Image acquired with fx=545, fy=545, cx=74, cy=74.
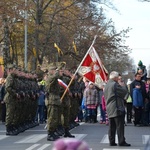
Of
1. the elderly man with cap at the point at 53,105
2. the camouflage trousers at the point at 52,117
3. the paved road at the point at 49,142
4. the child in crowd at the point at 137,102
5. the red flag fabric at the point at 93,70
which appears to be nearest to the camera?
the paved road at the point at 49,142

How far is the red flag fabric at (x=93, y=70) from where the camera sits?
14.7 m

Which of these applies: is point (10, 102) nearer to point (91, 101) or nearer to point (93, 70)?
point (93, 70)

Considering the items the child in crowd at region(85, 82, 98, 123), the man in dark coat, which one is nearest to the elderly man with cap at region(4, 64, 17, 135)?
the man in dark coat

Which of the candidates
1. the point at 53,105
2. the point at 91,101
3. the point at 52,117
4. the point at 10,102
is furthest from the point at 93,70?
the point at 91,101

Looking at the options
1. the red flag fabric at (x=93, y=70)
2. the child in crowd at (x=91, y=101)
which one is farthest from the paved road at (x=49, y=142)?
the child in crowd at (x=91, y=101)

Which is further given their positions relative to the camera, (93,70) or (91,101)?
(91,101)

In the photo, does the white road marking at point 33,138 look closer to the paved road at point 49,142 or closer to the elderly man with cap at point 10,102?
the paved road at point 49,142

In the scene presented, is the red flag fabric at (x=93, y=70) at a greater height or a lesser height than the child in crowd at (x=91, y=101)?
greater

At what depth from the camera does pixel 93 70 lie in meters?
14.8

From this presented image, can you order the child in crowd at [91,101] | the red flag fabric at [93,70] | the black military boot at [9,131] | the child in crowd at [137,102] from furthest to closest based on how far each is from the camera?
the child in crowd at [91,101] < the child in crowd at [137,102] < the black military boot at [9,131] < the red flag fabric at [93,70]

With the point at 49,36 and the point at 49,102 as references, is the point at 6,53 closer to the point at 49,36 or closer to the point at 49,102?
the point at 49,36

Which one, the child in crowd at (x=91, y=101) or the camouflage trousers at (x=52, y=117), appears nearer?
the camouflage trousers at (x=52, y=117)

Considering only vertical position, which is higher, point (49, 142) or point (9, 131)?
point (9, 131)

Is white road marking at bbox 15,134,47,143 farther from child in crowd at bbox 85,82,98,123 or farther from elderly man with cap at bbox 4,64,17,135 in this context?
child in crowd at bbox 85,82,98,123
